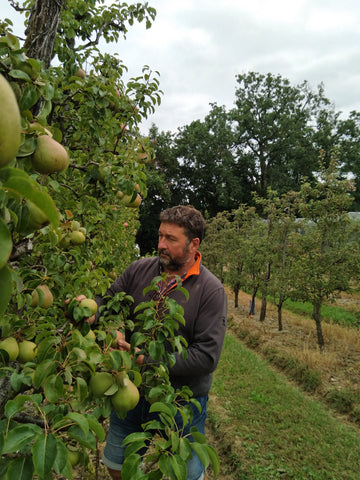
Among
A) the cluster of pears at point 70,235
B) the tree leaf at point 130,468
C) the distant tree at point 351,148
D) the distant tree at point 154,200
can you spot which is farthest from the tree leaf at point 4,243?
the distant tree at point 351,148

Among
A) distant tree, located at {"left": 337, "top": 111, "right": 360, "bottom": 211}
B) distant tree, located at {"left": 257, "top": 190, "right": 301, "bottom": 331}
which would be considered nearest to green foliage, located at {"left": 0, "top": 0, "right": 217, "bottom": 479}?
distant tree, located at {"left": 257, "top": 190, "right": 301, "bottom": 331}

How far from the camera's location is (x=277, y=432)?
3662 millimetres

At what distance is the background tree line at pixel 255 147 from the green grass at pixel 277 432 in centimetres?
2098

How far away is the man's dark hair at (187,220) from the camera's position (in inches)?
84.5

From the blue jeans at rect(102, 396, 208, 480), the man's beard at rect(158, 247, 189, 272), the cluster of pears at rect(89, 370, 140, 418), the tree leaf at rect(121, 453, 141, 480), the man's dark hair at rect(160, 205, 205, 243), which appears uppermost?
the man's dark hair at rect(160, 205, 205, 243)

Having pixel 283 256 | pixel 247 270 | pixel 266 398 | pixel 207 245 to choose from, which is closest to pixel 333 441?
pixel 266 398

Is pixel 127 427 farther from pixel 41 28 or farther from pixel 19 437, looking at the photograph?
pixel 41 28

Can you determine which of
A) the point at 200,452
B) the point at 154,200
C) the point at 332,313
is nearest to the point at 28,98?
the point at 200,452

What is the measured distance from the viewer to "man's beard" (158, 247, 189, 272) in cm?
215

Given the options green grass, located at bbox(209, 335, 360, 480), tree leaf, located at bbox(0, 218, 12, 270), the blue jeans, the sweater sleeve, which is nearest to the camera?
tree leaf, located at bbox(0, 218, 12, 270)

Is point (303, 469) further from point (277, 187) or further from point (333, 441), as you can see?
point (277, 187)

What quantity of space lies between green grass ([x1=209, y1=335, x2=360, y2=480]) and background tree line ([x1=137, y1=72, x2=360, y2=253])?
21.0m

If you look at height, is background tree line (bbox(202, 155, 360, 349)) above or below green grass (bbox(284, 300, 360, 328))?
above

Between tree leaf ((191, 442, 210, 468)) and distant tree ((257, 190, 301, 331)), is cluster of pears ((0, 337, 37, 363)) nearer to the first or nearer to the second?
tree leaf ((191, 442, 210, 468))
